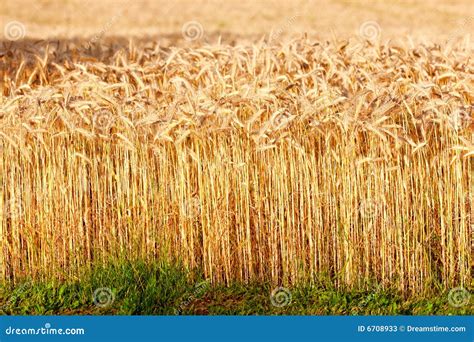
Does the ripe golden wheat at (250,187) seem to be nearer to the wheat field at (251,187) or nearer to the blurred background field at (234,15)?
the wheat field at (251,187)

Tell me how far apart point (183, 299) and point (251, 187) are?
0.86 metres

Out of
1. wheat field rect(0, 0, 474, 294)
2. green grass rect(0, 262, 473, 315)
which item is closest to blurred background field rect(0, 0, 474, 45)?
wheat field rect(0, 0, 474, 294)

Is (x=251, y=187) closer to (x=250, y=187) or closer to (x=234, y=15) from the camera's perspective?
(x=250, y=187)

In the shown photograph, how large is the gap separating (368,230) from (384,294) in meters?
0.44

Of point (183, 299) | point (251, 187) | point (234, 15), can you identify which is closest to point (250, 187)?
point (251, 187)

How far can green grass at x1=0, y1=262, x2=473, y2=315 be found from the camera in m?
5.35

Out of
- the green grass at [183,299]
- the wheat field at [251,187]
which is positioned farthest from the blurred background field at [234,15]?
the green grass at [183,299]

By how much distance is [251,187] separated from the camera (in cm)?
550

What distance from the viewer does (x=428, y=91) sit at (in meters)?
5.64

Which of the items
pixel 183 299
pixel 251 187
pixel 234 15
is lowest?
pixel 183 299

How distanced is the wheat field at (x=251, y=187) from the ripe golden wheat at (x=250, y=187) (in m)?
0.01

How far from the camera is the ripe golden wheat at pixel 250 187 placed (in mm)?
5375

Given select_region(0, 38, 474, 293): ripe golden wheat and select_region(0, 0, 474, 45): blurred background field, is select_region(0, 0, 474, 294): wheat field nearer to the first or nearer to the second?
select_region(0, 38, 474, 293): ripe golden wheat

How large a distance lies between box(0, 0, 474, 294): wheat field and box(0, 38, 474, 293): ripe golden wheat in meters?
0.01
